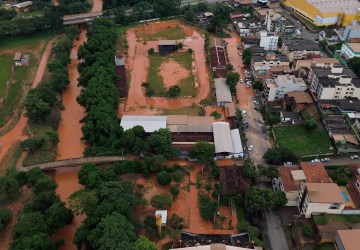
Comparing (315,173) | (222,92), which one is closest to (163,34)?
(222,92)

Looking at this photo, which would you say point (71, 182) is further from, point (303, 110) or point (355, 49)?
point (355, 49)

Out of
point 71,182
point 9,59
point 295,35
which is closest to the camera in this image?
point 71,182

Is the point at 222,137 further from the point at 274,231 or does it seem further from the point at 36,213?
the point at 36,213

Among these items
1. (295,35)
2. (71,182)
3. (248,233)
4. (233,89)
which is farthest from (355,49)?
(71,182)

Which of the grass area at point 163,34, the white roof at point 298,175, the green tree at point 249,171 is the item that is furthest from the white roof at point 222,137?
the grass area at point 163,34

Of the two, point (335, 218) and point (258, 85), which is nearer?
point (335, 218)
